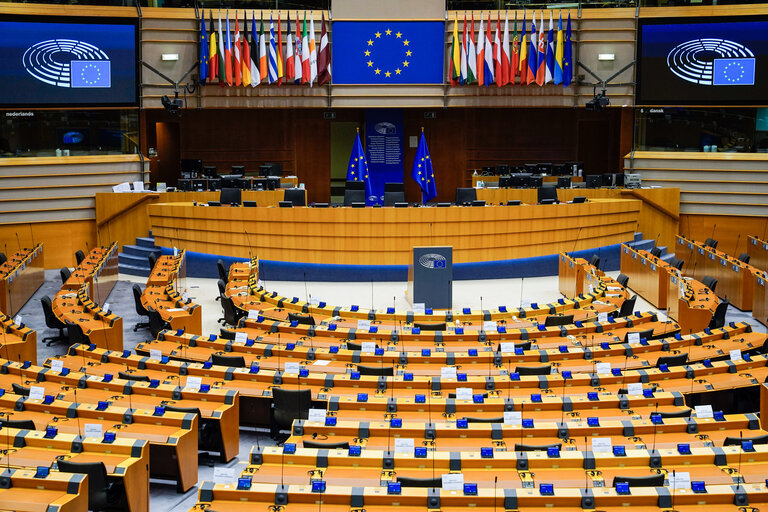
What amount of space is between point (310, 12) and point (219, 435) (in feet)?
55.7

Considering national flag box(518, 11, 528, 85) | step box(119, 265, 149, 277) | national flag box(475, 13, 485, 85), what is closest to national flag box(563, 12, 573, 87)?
national flag box(518, 11, 528, 85)

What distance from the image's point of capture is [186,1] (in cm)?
2564

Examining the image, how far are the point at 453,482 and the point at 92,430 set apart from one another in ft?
13.3

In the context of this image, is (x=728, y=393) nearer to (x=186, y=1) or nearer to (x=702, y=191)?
(x=702, y=191)

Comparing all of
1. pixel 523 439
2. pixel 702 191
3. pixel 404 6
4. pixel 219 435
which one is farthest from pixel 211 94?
pixel 523 439

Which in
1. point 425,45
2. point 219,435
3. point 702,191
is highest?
point 425,45

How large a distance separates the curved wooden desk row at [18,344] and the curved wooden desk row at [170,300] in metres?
2.16

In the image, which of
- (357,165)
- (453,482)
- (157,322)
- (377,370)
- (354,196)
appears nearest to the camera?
(453,482)

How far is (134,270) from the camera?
22.9 m

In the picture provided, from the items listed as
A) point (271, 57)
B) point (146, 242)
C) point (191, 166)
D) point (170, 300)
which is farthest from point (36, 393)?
point (271, 57)

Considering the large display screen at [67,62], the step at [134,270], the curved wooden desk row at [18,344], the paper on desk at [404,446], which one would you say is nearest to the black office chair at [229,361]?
the curved wooden desk row at [18,344]

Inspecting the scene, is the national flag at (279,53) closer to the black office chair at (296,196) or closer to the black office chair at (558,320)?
the black office chair at (296,196)

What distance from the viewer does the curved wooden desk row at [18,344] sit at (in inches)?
557

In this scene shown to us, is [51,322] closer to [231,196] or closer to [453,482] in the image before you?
[231,196]
